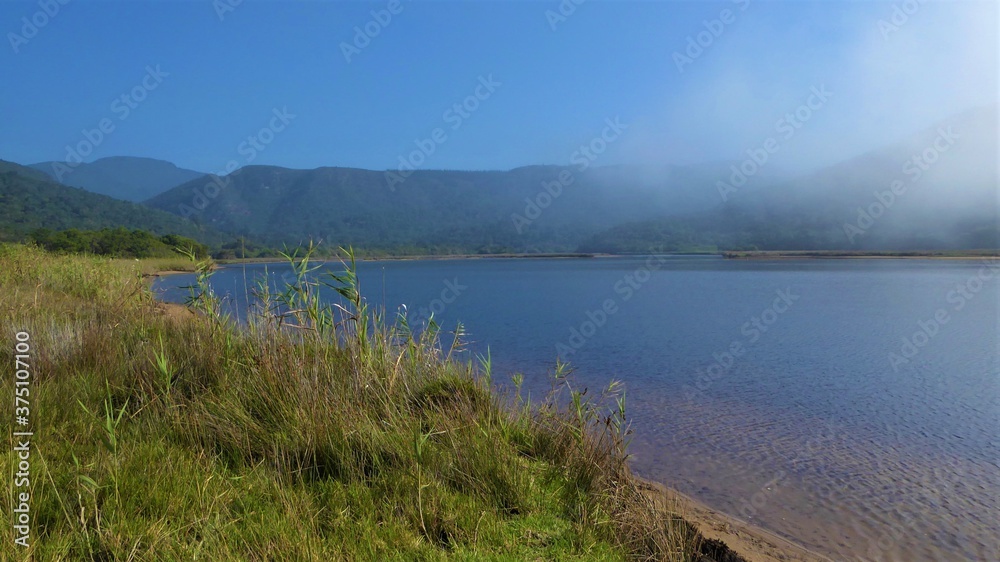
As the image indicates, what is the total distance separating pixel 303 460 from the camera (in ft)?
13.1

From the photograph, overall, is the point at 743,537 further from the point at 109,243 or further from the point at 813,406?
the point at 109,243

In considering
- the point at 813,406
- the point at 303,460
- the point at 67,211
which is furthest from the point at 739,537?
the point at 67,211

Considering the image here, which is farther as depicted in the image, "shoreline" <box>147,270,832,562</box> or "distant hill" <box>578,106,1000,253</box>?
"distant hill" <box>578,106,1000,253</box>

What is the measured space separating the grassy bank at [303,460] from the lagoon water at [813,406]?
2.39 metres

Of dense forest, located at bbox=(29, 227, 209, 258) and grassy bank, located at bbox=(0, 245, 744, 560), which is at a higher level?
dense forest, located at bbox=(29, 227, 209, 258)

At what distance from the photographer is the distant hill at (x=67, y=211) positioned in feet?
302

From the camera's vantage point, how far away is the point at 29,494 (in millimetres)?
3059

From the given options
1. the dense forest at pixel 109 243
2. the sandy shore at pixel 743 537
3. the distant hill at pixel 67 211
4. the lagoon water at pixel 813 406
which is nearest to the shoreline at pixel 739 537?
the sandy shore at pixel 743 537

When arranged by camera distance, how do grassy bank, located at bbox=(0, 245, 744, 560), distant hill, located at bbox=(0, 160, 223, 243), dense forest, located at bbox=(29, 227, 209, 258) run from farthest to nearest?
distant hill, located at bbox=(0, 160, 223, 243)
dense forest, located at bbox=(29, 227, 209, 258)
grassy bank, located at bbox=(0, 245, 744, 560)

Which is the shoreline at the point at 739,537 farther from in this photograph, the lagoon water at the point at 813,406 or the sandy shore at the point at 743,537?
the lagoon water at the point at 813,406

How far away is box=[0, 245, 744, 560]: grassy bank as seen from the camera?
9.87 feet

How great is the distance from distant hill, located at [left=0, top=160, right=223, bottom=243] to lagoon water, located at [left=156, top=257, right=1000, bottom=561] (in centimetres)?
9339

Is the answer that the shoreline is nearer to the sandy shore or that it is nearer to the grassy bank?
the sandy shore

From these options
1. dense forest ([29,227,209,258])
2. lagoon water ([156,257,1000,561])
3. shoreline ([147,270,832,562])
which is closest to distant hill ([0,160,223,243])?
dense forest ([29,227,209,258])
